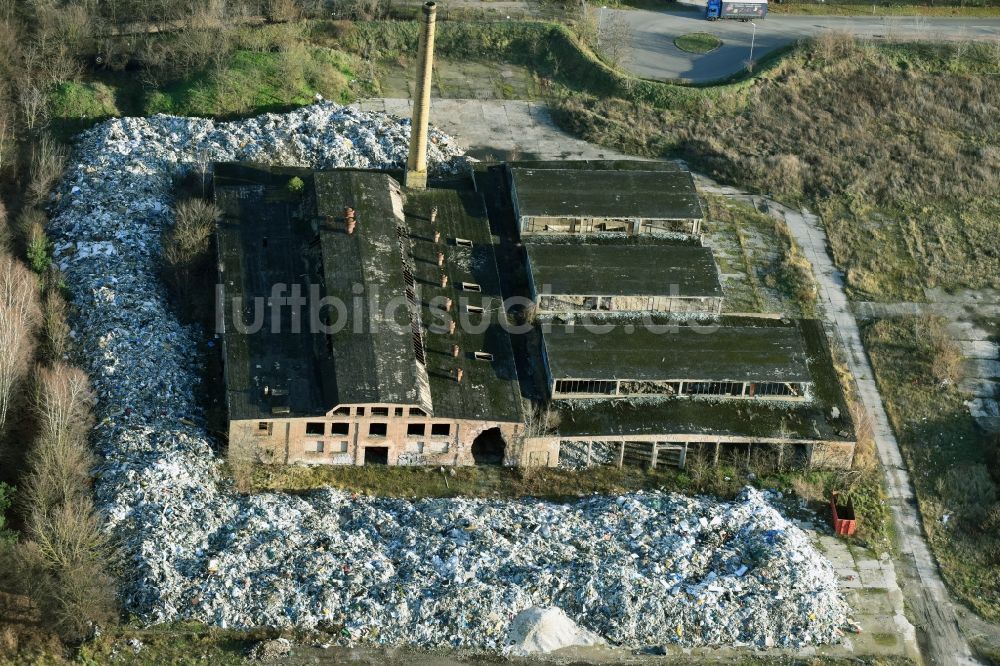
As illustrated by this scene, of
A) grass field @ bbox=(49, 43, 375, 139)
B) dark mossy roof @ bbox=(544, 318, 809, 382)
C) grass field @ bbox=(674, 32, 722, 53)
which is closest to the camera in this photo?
dark mossy roof @ bbox=(544, 318, 809, 382)

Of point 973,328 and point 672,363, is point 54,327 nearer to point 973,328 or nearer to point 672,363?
point 672,363

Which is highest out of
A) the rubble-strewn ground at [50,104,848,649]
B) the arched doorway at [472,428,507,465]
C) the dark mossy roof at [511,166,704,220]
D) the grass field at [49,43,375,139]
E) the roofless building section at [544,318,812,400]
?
the grass field at [49,43,375,139]

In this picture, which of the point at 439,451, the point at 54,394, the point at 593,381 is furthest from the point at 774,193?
the point at 54,394

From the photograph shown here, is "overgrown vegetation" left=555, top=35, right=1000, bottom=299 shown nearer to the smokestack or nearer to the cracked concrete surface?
the cracked concrete surface

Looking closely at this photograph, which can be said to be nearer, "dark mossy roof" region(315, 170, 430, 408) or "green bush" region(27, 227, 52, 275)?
"dark mossy roof" region(315, 170, 430, 408)

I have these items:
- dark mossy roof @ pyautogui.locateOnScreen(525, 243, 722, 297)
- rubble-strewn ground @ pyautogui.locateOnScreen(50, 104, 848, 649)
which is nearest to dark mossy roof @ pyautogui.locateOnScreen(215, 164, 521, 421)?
dark mossy roof @ pyautogui.locateOnScreen(525, 243, 722, 297)

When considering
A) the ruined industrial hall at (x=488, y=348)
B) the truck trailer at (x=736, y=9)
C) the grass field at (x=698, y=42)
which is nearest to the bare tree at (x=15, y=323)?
the ruined industrial hall at (x=488, y=348)
